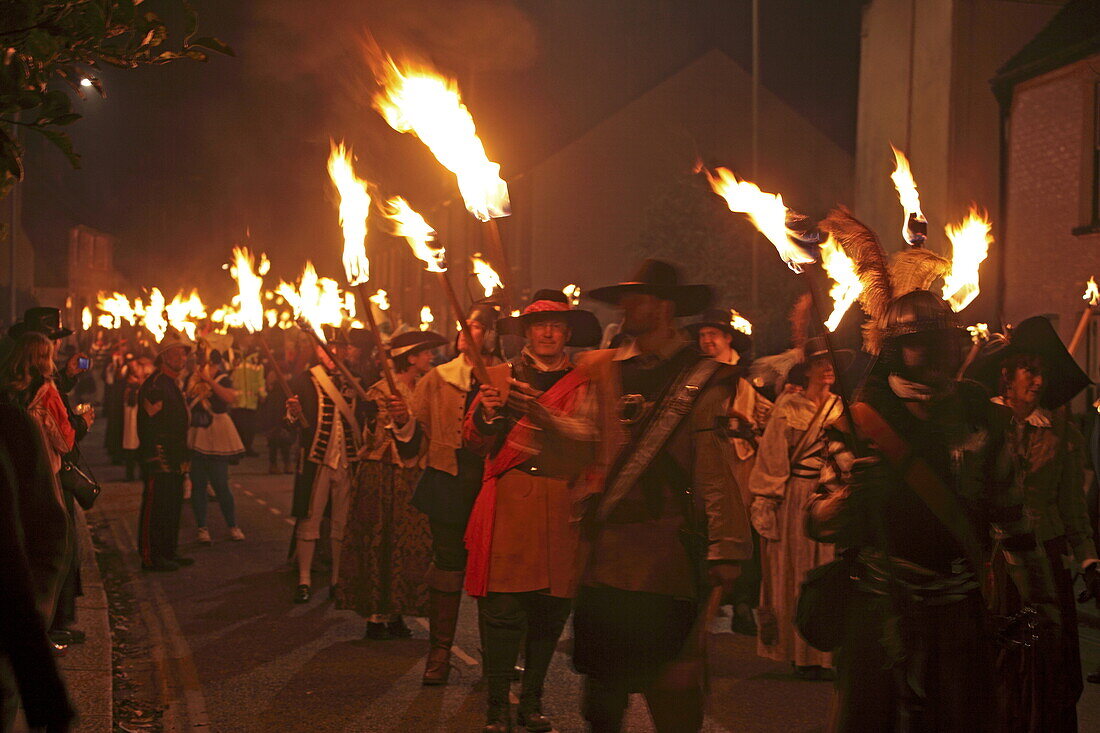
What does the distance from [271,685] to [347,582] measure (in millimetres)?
1513

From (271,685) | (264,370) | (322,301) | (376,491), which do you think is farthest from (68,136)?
(264,370)

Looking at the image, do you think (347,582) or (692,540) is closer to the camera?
(692,540)

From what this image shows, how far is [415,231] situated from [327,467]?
4709mm

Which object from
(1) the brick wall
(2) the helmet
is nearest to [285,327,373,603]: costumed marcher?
(2) the helmet

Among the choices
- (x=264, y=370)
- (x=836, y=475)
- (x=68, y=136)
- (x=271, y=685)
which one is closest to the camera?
(x=68, y=136)

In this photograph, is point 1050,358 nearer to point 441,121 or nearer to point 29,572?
point 441,121

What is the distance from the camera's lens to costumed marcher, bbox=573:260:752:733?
450 centimetres

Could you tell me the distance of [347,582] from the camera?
8.63 m

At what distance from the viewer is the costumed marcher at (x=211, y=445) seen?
43.2 ft

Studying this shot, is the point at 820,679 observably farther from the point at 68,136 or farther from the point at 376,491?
the point at 68,136

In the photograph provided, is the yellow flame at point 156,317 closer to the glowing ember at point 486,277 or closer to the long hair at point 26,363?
the glowing ember at point 486,277

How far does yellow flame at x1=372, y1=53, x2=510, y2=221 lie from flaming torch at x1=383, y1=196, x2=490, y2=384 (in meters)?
Answer: 0.29

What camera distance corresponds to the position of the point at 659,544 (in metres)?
4.52

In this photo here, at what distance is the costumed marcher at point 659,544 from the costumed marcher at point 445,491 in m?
2.61
